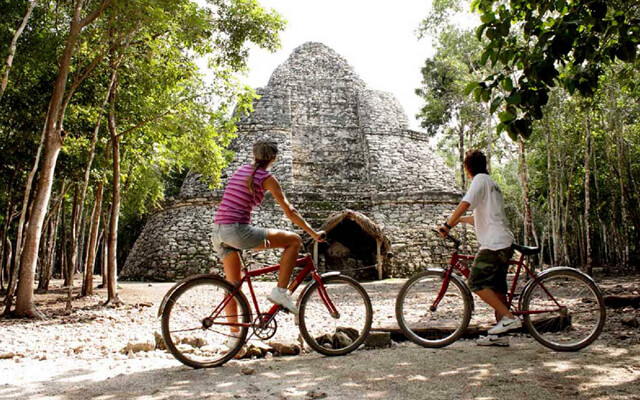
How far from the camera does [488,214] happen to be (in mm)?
3982

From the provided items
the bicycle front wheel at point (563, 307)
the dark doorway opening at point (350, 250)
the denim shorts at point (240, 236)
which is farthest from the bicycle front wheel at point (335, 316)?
the dark doorway opening at point (350, 250)

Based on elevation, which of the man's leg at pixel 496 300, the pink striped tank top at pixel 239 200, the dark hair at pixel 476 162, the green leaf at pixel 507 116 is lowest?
the man's leg at pixel 496 300

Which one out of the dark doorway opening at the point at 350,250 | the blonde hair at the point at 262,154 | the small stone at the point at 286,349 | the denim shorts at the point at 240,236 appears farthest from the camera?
the dark doorway opening at the point at 350,250

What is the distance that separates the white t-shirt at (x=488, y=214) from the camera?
3.91 m

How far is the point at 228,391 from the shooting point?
2863 millimetres

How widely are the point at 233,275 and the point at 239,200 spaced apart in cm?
63

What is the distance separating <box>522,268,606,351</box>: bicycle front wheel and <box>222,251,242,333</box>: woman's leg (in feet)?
8.20

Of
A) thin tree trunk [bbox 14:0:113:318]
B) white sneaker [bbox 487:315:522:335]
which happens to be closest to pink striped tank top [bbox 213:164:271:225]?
white sneaker [bbox 487:315:522:335]

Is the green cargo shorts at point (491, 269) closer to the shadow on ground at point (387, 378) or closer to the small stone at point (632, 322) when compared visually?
the shadow on ground at point (387, 378)

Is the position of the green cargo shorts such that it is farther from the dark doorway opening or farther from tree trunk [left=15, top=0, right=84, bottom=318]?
the dark doorway opening

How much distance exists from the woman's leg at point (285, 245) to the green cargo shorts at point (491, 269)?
1617 millimetres

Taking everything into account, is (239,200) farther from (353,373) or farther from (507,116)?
(507,116)

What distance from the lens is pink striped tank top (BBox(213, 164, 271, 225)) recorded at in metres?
3.64

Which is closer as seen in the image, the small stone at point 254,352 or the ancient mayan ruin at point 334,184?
the small stone at point 254,352
